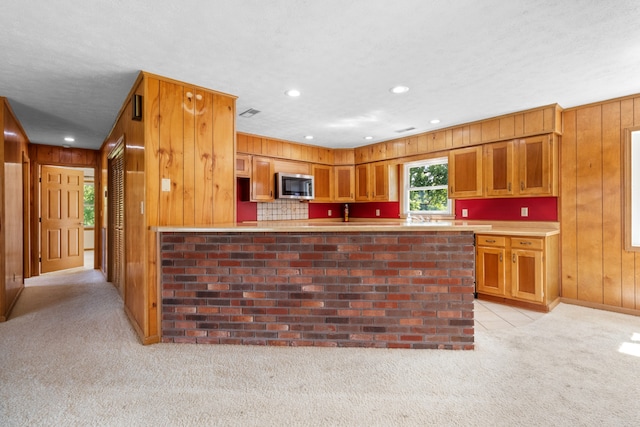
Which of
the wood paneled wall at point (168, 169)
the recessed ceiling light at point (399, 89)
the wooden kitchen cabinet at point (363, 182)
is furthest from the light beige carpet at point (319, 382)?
the wooden kitchen cabinet at point (363, 182)

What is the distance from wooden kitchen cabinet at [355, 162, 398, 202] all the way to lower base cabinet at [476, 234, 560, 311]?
1904mm

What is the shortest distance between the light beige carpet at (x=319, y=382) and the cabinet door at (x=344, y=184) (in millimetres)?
3680

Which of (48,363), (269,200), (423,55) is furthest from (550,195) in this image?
(48,363)

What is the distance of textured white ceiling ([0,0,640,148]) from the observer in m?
2.00

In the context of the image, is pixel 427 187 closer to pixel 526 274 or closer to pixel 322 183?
pixel 322 183

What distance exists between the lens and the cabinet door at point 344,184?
6238 mm

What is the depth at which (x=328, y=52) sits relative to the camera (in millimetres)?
2529

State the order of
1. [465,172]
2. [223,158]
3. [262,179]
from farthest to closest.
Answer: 1. [262,179]
2. [465,172]
3. [223,158]

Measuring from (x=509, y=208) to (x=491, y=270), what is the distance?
38.3 inches

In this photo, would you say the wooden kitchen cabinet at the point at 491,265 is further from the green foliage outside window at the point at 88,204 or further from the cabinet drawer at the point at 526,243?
the green foliage outside window at the point at 88,204

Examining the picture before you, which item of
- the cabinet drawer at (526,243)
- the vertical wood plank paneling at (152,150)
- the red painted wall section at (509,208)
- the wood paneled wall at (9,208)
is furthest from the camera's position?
the red painted wall section at (509,208)

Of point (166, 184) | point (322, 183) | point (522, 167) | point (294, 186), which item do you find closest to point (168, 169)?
point (166, 184)

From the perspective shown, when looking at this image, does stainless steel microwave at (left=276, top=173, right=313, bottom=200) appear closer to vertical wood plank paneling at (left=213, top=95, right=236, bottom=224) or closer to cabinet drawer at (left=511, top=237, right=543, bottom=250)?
vertical wood plank paneling at (left=213, top=95, right=236, bottom=224)

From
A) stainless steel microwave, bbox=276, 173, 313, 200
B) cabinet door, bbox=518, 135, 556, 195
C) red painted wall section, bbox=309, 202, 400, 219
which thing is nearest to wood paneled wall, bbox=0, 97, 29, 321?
stainless steel microwave, bbox=276, 173, 313, 200
